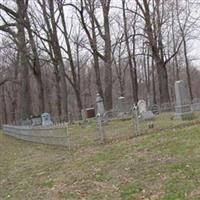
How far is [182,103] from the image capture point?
695 inches

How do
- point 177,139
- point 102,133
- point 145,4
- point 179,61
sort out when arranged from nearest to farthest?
1. point 177,139
2. point 102,133
3. point 145,4
4. point 179,61

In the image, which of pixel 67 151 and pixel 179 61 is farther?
pixel 179 61

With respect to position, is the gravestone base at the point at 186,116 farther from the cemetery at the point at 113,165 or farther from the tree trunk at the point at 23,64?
the tree trunk at the point at 23,64

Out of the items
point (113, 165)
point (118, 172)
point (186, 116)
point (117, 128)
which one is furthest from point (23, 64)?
point (118, 172)

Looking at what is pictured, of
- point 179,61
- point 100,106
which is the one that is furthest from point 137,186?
point 179,61

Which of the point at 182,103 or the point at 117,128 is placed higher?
the point at 182,103

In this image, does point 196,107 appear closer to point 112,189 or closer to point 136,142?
point 136,142

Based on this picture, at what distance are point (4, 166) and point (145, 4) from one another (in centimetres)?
1726

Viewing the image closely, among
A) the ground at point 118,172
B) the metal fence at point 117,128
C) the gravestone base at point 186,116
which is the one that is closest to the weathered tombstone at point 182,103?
the gravestone base at point 186,116

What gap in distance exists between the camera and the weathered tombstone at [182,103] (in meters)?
17.2

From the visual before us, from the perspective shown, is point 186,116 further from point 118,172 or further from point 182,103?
point 118,172

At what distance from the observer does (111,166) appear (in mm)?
10039

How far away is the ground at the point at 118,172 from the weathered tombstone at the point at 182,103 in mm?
4221

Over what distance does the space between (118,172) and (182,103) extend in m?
8.87
